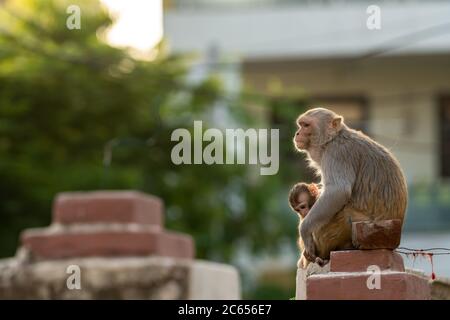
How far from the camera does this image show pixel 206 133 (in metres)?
19.8

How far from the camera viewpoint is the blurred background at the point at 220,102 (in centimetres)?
2014

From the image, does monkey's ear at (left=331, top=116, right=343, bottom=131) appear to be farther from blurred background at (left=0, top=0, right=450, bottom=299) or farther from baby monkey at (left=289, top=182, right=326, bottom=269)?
blurred background at (left=0, top=0, right=450, bottom=299)

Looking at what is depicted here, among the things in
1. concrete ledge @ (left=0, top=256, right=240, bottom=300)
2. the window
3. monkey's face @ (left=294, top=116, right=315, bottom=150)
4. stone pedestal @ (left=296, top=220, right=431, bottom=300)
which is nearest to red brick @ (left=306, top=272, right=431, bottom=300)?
stone pedestal @ (left=296, top=220, right=431, bottom=300)

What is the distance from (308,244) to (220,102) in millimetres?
15872

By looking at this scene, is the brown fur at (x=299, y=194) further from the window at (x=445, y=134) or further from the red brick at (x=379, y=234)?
the window at (x=445, y=134)

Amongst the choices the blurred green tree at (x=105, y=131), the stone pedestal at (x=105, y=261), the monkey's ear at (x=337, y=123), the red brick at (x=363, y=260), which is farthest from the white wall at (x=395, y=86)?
the red brick at (x=363, y=260)

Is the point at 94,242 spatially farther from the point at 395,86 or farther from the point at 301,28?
the point at 395,86

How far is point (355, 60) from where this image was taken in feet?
86.3

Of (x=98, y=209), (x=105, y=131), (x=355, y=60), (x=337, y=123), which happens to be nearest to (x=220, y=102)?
(x=105, y=131)

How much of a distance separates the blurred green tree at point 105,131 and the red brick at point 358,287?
43.7 ft

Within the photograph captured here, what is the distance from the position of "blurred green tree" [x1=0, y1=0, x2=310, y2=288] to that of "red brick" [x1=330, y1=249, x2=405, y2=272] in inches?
520

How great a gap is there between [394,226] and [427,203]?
63.9ft

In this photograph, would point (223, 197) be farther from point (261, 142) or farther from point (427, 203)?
point (427, 203)
